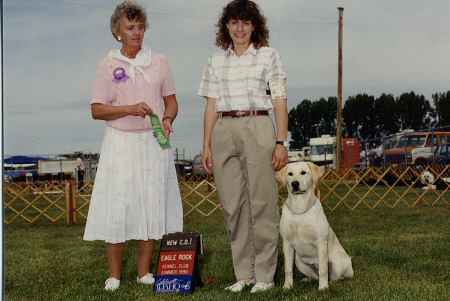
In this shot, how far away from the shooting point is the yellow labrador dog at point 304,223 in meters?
3.38

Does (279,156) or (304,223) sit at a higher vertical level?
(279,156)

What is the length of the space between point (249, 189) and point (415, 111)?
43503 mm

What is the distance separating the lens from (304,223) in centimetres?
338

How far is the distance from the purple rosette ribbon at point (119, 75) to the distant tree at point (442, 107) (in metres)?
40.5

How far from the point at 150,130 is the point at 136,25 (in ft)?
2.41

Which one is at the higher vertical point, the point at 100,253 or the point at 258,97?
the point at 258,97

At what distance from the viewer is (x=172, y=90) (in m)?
3.64

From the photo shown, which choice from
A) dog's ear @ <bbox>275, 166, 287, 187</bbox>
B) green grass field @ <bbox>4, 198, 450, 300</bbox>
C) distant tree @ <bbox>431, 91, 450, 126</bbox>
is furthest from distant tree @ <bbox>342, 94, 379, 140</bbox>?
dog's ear @ <bbox>275, 166, 287, 187</bbox>

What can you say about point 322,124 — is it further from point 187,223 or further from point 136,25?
point 136,25

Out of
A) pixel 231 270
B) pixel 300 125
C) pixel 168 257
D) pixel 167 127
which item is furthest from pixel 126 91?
pixel 300 125

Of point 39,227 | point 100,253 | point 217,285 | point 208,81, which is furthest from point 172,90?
point 39,227

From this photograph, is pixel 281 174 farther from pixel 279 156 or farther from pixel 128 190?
pixel 128 190

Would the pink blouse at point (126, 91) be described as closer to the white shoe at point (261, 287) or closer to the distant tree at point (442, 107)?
the white shoe at point (261, 287)

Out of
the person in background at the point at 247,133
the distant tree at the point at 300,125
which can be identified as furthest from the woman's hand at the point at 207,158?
the distant tree at the point at 300,125
